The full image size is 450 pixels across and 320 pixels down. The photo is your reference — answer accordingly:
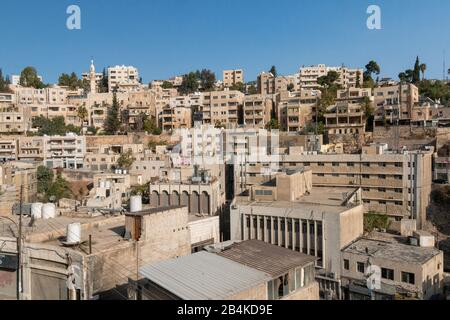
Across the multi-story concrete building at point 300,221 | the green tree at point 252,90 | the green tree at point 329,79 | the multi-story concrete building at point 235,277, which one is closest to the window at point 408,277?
the multi-story concrete building at point 300,221

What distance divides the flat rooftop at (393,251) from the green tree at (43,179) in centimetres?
3384

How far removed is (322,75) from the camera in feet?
270

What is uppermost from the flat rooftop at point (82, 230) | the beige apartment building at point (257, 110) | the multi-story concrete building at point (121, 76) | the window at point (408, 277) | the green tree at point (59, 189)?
the multi-story concrete building at point (121, 76)

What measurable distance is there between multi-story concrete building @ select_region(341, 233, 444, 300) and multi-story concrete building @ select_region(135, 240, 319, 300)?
5803mm

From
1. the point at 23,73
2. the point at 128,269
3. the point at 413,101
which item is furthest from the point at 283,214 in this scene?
the point at 23,73

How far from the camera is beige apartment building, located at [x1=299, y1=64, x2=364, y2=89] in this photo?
250 ft

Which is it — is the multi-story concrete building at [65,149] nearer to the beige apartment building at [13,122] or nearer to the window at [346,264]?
the beige apartment building at [13,122]

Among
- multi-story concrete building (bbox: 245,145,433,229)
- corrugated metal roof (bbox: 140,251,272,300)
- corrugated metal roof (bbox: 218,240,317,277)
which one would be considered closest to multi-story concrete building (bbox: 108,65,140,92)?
multi-story concrete building (bbox: 245,145,433,229)

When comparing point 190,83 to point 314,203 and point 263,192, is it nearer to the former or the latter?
point 263,192

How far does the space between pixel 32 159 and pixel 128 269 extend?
4730cm

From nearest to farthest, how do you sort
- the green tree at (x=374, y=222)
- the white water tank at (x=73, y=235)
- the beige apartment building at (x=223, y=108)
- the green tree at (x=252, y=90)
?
the white water tank at (x=73, y=235) → the green tree at (x=374, y=222) → the beige apartment building at (x=223, y=108) → the green tree at (x=252, y=90)

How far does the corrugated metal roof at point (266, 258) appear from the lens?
37.7 feet

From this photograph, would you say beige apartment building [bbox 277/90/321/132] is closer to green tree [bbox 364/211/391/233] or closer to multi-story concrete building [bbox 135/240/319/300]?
green tree [bbox 364/211/391/233]

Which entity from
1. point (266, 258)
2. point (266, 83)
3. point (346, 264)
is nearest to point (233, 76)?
point (266, 83)
